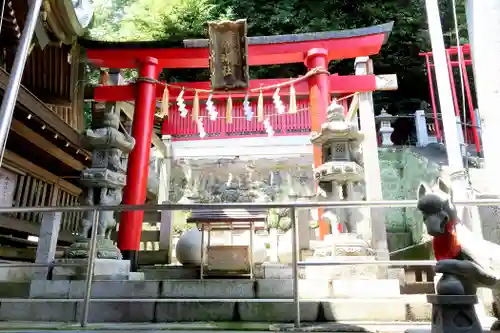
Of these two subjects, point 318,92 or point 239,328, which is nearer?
point 239,328

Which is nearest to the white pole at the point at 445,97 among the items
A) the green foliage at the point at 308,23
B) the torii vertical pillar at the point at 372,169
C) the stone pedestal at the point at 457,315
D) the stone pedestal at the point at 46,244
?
the torii vertical pillar at the point at 372,169

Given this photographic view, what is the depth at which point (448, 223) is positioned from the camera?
7.90ft

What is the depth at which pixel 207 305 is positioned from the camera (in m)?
3.74

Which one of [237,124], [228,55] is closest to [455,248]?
[228,55]

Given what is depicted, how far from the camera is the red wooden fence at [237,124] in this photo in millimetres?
11008

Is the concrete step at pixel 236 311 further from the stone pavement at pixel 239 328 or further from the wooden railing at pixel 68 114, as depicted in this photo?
the wooden railing at pixel 68 114

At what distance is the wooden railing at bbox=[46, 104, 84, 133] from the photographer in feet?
31.2

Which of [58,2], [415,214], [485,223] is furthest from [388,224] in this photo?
[58,2]

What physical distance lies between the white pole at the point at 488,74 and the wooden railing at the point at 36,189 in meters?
8.14

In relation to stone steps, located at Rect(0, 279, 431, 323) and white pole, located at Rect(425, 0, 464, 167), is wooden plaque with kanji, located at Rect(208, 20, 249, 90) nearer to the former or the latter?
white pole, located at Rect(425, 0, 464, 167)

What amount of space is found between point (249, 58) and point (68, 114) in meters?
4.84

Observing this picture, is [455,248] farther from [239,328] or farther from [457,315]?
[239,328]

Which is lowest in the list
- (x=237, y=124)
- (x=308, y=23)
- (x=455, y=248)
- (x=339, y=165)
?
(x=455, y=248)

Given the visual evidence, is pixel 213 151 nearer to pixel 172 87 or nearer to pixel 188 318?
pixel 172 87
